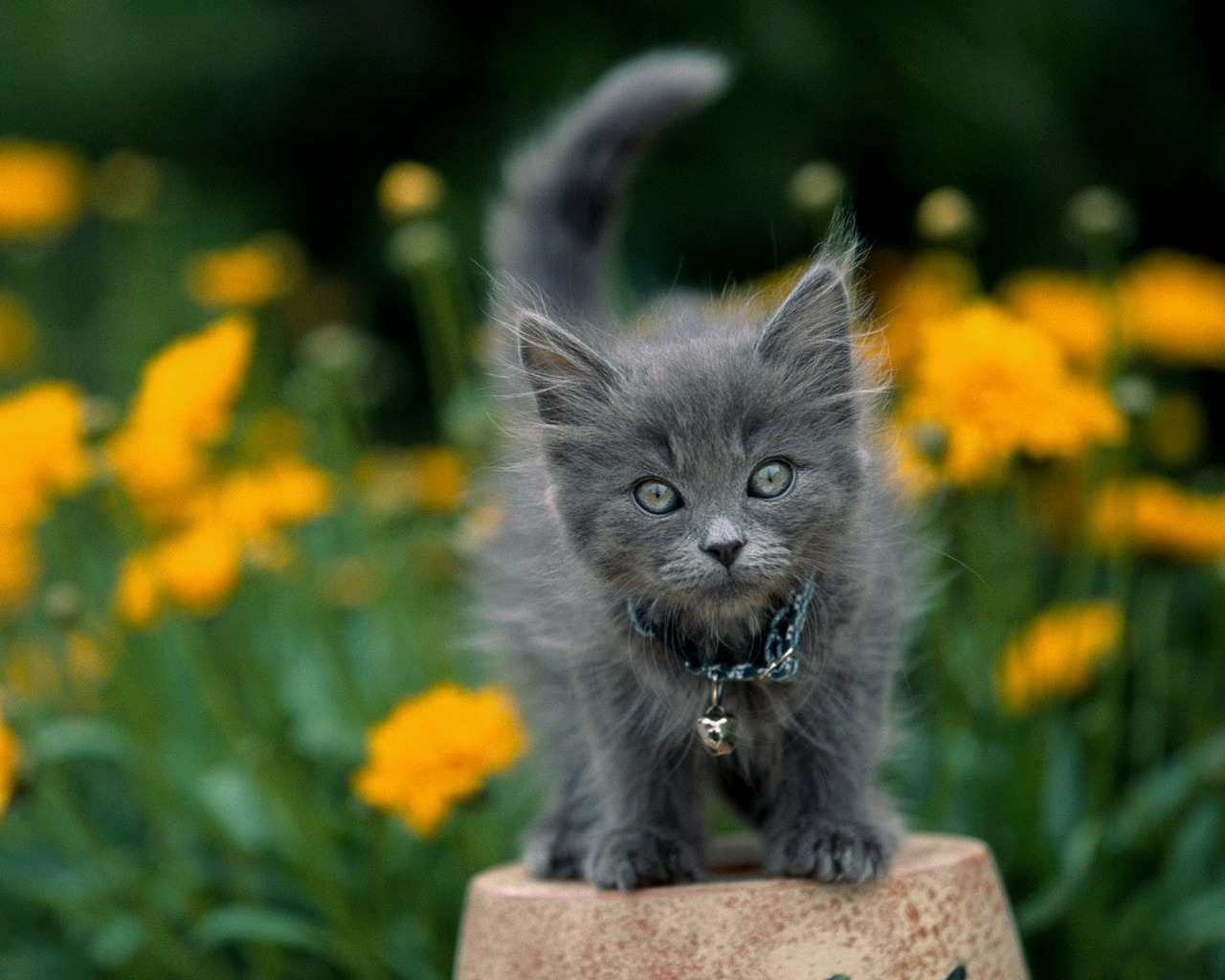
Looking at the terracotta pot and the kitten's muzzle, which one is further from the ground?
the kitten's muzzle

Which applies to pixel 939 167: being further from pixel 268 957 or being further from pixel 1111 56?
pixel 268 957

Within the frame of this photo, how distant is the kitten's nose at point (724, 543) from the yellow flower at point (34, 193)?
3323 millimetres

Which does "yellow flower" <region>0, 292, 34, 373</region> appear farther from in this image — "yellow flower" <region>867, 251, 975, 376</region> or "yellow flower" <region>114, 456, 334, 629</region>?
"yellow flower" <region>867, 251, 975, 376</region>

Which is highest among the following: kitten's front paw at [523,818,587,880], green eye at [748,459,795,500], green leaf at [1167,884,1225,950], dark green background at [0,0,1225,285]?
dark green background at [0,0,1225,285]

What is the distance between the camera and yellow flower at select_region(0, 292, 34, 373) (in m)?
4.79

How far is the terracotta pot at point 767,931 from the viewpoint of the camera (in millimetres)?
1992

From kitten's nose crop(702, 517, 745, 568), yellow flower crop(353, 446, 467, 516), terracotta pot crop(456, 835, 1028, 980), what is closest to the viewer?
kitten's nose crop(702, 517, 745, 568)

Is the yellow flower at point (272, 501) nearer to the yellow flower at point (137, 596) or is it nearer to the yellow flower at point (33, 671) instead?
the yellow flower at point (137, 596)

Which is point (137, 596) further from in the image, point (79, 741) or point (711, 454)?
point (711, 454)

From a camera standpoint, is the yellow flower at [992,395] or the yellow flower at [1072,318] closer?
the yellow flower at [992,395]

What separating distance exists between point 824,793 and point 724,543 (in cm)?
48

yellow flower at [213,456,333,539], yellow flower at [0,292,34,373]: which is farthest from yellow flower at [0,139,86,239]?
yellow flower at [213,456,333,539]

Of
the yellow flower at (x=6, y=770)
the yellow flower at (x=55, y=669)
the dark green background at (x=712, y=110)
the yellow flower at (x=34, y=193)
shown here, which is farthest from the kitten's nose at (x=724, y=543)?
the yellow flower at (x=34, y=193)

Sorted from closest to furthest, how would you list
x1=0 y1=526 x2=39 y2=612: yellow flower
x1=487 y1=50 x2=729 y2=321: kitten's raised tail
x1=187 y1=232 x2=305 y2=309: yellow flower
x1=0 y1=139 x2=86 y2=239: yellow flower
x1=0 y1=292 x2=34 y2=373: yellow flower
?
x1=487 y1=50 x2=729 y2=321: kitten's raised tail < x1=187 y1=232 x2=305 y2=309: yellow flower < x1=0 y1=526 x2=39 y2=612: yellow flower < x1=0 y1=139 x2=86 y2=239: yellow flower < x1=0 y1=292 x2=34 y2=373: yellow flower
